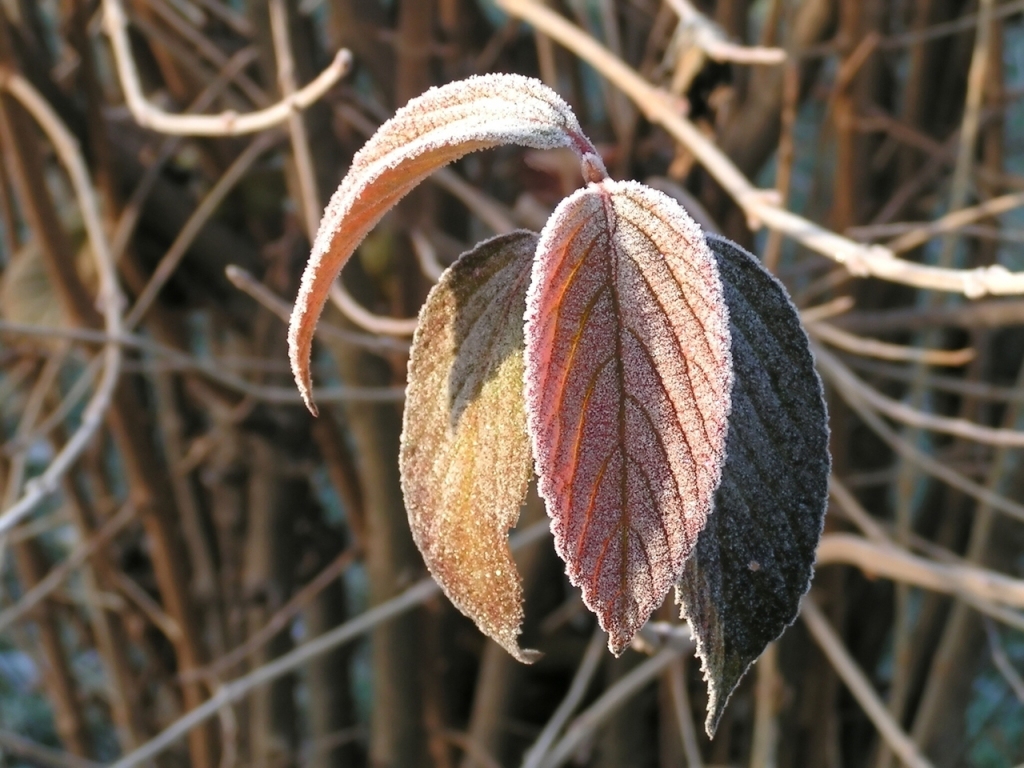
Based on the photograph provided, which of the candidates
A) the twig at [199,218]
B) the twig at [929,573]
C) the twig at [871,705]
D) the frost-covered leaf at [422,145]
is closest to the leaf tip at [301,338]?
the frost-covered leaf at [422,145]

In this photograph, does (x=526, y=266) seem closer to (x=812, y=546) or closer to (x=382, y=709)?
(x=812, y=546)

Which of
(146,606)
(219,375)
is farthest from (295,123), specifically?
(146,606)

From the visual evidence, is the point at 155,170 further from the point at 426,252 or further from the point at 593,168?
the point at 593,168

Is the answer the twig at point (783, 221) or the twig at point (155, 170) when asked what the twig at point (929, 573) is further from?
the twig at point (155, 170)

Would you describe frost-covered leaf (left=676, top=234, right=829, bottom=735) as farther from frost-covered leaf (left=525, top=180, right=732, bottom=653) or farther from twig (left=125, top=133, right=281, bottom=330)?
twig (left=125, top=133, right=281, bottom=330)

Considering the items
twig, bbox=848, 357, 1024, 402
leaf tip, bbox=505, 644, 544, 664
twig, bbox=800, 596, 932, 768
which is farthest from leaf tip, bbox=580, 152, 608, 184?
twig, bbox=848, 357, 1024, 402

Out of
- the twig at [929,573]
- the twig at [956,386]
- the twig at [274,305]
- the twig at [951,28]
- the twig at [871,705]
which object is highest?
the twig at [951,28]

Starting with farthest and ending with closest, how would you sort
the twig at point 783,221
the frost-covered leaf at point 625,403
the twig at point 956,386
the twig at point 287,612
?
1. the twig at point 287,612
2. the twig at point 956,386
3. the twig at point 783,221
4. the frost-covered leaf at point 625,403
